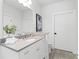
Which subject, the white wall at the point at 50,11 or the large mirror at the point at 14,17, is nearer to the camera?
the large mirror at the point at 14,17

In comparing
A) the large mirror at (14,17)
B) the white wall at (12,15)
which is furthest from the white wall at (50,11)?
the white wall at (12,15)

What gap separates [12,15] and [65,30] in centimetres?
267

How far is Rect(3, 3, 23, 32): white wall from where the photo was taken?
1.65 m

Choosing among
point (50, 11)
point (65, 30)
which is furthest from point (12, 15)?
point (65, 30)

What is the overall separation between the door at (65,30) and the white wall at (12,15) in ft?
7.25

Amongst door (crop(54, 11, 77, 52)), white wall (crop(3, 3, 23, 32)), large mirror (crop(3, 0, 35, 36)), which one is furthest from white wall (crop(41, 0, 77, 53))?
white wall (crop(3, 3, 23, 32))

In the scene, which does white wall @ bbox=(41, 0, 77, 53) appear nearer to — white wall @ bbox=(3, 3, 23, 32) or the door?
the door

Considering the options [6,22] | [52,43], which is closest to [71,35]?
[52,43]

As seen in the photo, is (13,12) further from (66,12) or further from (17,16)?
(66,12)

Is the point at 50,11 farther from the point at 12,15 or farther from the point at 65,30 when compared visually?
the point at 12,15

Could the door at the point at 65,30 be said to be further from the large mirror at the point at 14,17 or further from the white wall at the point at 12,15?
the white wall at the point at 12,15

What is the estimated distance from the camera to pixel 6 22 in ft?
5.49

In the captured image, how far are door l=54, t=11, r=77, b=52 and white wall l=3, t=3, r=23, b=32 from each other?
2.21 metres

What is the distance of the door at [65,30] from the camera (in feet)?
11.0
